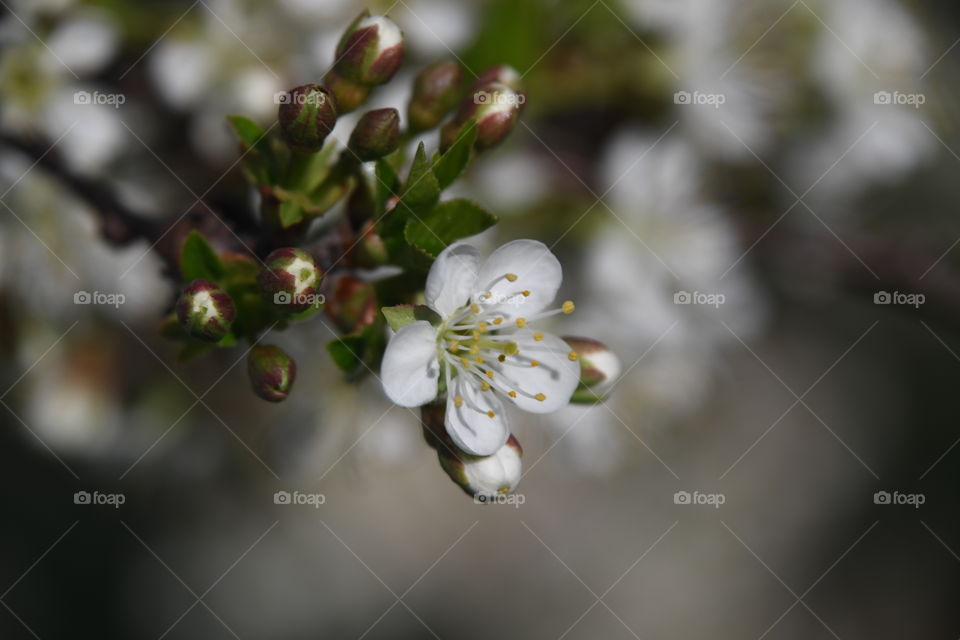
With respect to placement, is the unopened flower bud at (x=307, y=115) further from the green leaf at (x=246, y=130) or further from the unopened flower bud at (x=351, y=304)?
the unopened flower bud at (x=351, y=304)

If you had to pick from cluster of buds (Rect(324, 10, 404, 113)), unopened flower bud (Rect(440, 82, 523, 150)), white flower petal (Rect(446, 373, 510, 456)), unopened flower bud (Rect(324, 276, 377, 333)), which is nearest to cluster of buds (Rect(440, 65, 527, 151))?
unopened flower bud (Rect(440, 82, 523, 150))

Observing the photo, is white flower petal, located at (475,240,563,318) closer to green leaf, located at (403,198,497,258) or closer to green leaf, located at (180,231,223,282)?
green leaf, located at (403,198,497,258)

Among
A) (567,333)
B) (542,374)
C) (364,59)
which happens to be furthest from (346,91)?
(567,333)

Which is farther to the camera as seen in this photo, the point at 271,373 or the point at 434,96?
the point at 434,96

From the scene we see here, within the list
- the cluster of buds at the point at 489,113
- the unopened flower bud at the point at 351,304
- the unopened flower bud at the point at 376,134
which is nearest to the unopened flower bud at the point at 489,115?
the cluster of buds at the point at 489,113

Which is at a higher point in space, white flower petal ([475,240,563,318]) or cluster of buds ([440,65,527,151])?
cluster of buds ([440,65,527,151])

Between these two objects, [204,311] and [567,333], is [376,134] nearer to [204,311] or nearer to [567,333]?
[204,311]

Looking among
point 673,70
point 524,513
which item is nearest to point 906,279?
point 673,70
